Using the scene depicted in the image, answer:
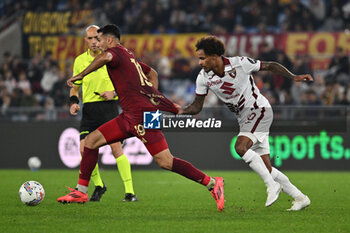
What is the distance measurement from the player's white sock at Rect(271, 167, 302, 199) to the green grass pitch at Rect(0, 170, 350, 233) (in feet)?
0.90

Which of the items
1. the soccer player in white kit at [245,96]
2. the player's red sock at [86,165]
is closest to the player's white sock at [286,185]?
the soccer player in white kit at [245,96]

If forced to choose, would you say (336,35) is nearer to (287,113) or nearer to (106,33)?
(287,113)

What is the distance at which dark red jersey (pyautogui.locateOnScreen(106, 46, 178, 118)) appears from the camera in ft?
28.0

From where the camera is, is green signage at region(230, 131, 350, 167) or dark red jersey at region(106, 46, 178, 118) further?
green signage at region(230, 131, 350, 167)

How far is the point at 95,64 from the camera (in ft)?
26.3

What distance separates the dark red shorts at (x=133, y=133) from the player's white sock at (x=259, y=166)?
40.2 inches

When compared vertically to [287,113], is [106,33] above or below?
above

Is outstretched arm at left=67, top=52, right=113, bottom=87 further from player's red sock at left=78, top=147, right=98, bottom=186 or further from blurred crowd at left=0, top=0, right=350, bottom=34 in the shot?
blurred crowd at left=0, top=0, right=350, bottom=34

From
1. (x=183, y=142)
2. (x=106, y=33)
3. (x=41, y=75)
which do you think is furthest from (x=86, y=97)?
(x=41, y=75)

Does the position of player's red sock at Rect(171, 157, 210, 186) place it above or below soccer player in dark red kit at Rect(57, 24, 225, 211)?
below

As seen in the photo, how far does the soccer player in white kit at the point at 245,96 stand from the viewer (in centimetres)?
845

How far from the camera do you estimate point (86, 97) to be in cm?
1041

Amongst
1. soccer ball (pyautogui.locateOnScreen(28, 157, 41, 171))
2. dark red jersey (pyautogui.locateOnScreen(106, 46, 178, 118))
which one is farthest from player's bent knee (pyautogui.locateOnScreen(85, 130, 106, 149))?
soccer ball (pyautogui.locateOnScreen(28, 157, 41, 171))

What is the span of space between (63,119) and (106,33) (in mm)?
9070
